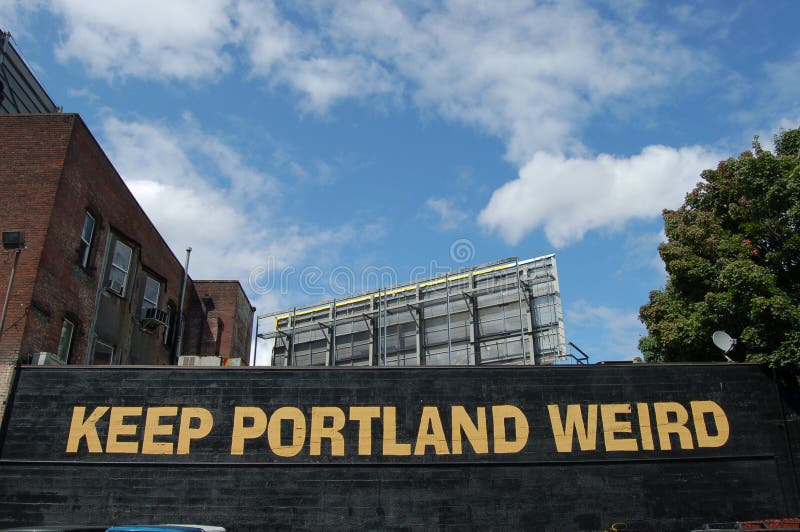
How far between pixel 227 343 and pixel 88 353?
8.41m

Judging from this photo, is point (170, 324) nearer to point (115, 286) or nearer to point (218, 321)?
point (218, 321)

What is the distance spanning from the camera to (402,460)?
13.3 meters

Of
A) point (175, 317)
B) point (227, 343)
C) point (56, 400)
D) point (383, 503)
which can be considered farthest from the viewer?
point (227, 343)

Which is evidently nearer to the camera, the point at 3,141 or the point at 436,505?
the point at 436,505

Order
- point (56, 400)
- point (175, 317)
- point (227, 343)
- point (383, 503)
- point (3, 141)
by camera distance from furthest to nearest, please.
Answer: point (227, 343) → point (175, 317) → point (3, 141) → point (56, 400) → point (383, 503)

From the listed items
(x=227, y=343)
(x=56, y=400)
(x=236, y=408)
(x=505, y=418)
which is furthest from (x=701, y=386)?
(x=227, y=343)

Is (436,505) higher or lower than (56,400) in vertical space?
lower

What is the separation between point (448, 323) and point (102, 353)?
492 inches

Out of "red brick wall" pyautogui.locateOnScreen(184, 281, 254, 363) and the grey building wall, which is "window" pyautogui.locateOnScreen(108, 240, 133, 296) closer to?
"red brick wall" pyautogui.locateOnScreen(184, 281, 254, 363)

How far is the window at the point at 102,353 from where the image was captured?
1778 centimetres

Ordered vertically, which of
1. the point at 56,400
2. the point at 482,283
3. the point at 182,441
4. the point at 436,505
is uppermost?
the point at 482,283

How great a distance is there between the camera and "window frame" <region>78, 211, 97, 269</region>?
16.9m

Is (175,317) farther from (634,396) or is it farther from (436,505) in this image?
(634,396)

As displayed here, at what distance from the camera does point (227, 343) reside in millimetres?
25266
